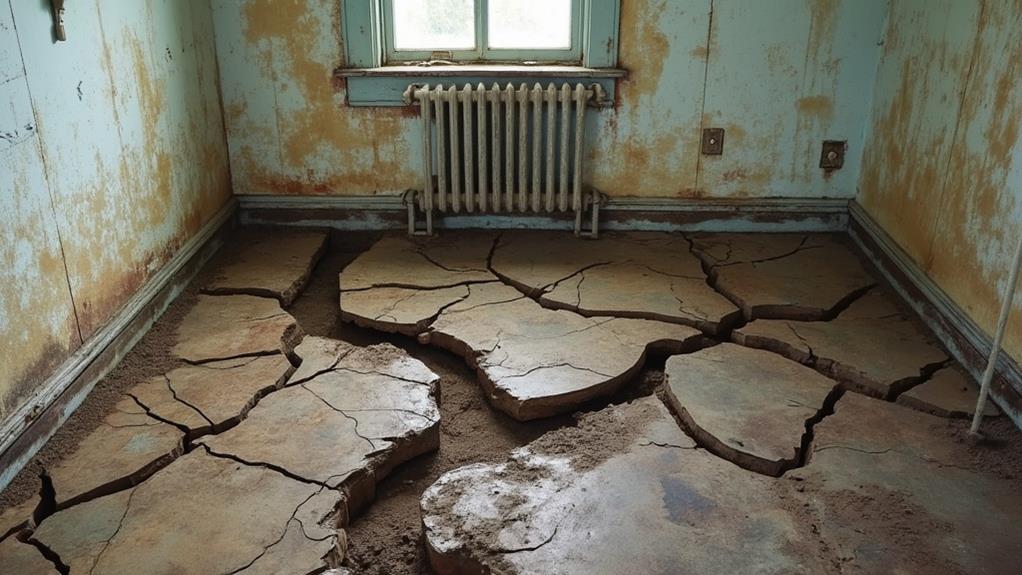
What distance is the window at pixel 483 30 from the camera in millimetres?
3838

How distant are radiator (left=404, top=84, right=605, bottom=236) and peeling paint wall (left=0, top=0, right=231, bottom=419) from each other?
3.44ft

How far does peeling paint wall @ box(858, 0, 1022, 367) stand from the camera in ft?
8.71

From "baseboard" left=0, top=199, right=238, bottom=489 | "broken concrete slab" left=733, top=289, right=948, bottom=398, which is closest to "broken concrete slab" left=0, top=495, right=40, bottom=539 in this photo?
"baseboard" left=0, top=199, right=238, bottom=489

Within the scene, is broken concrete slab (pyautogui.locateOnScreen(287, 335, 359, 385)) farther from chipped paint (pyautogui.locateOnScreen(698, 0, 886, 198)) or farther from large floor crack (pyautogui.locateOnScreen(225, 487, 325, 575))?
chipped paint (pyautogui.locateOnScreen(698, 0, 886, 198))

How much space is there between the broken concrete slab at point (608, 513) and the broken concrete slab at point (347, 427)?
0.70 ft

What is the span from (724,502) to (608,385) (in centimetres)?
65

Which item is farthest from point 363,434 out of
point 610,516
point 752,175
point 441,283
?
point 752,175

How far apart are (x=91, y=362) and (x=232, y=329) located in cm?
54

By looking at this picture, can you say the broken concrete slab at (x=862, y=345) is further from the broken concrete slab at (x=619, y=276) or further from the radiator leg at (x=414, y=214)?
the radiator leg at (x=414, y=214)

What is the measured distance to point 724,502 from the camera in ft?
6.92

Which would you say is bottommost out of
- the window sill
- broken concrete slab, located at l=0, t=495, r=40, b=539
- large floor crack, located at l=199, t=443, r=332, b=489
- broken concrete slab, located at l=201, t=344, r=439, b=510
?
broken concrete slab, located at l=0, t=495, r=40, b=539

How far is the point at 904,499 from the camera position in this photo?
2.12 m

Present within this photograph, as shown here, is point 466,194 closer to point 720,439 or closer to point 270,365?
point 270,365

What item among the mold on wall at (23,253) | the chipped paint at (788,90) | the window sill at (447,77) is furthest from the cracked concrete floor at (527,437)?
the window sill at (447,77)
